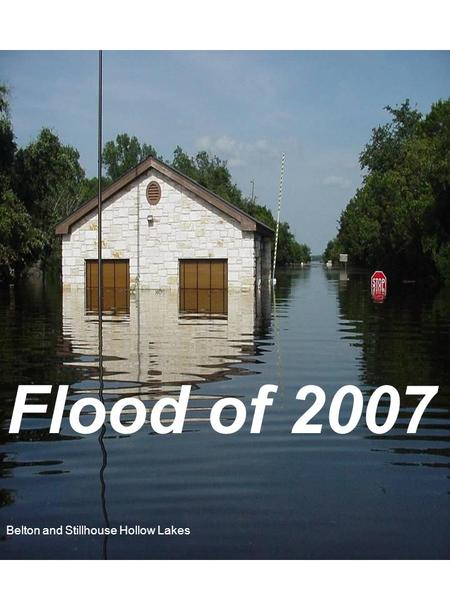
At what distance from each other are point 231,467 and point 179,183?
103 feet

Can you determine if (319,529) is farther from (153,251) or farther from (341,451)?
(153,251)

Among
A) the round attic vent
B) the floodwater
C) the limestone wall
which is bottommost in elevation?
the floodwater

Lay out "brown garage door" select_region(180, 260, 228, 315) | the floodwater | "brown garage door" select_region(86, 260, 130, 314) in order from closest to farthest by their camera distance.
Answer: the floodwater < "brown garage door" select_region(180, 260, 228, 315) < "brown garage door" select_region(86, 260, 130, 314)

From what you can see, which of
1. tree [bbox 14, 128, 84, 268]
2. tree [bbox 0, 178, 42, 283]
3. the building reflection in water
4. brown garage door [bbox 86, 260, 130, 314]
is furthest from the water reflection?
tree [bbox 14, 128, 84, 268]

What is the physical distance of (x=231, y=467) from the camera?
19.9 ft

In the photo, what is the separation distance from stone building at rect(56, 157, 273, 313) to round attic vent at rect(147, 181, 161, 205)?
48 mm

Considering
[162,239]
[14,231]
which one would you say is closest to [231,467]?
[162,239]

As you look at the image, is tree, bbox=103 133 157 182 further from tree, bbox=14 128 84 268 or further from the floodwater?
the floodwater

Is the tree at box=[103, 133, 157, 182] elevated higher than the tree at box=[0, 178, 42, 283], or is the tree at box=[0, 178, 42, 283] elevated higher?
the tree at box=[103, 133, 157, 182]

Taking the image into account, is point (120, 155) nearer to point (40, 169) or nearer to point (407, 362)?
point (40, 169)

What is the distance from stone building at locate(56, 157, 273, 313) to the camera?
35969 millimetres

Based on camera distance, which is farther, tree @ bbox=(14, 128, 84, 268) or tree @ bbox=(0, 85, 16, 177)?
tree @ bbox=(14, 128, 84, 268)

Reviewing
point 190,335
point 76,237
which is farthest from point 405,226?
point 190,335

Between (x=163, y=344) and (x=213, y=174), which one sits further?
(x=213, y=174)
